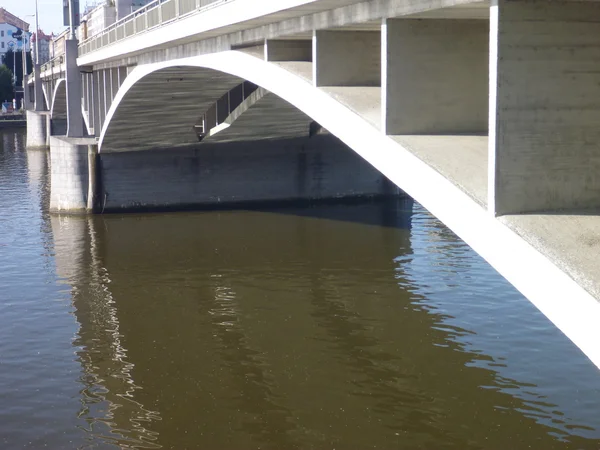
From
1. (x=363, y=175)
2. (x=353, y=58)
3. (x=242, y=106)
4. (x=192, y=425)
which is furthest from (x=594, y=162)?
(x=363, y=175)

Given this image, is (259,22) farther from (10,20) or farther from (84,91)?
(10,20)

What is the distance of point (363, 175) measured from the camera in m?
31.8

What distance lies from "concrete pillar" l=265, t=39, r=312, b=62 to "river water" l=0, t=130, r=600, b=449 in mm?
4623

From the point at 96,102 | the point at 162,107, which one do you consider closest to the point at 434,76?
the point at 162,107

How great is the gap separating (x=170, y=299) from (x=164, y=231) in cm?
771

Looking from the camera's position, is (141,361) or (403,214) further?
(403,214)

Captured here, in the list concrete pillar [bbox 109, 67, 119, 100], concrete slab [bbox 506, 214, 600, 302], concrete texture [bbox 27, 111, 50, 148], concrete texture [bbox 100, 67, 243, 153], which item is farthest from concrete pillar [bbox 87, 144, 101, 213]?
concrete texture [bbox 27, 111, 50, 148]

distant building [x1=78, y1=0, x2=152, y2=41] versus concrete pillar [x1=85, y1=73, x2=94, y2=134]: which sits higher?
distant building [x1=78, y1=0, x2=152, y2=41]

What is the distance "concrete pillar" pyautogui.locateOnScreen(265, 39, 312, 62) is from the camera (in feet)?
45.0

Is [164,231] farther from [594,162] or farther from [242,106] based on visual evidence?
[594,162]

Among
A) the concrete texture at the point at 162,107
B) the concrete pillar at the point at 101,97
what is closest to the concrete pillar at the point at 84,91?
the concrete pillar at the point at 101,97

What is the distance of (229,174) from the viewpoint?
30.1 m

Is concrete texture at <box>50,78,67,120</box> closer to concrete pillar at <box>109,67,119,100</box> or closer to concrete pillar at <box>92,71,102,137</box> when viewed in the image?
concrete pillar at <box>92,71,102,137</box>

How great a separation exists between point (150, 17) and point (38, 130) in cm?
3693
